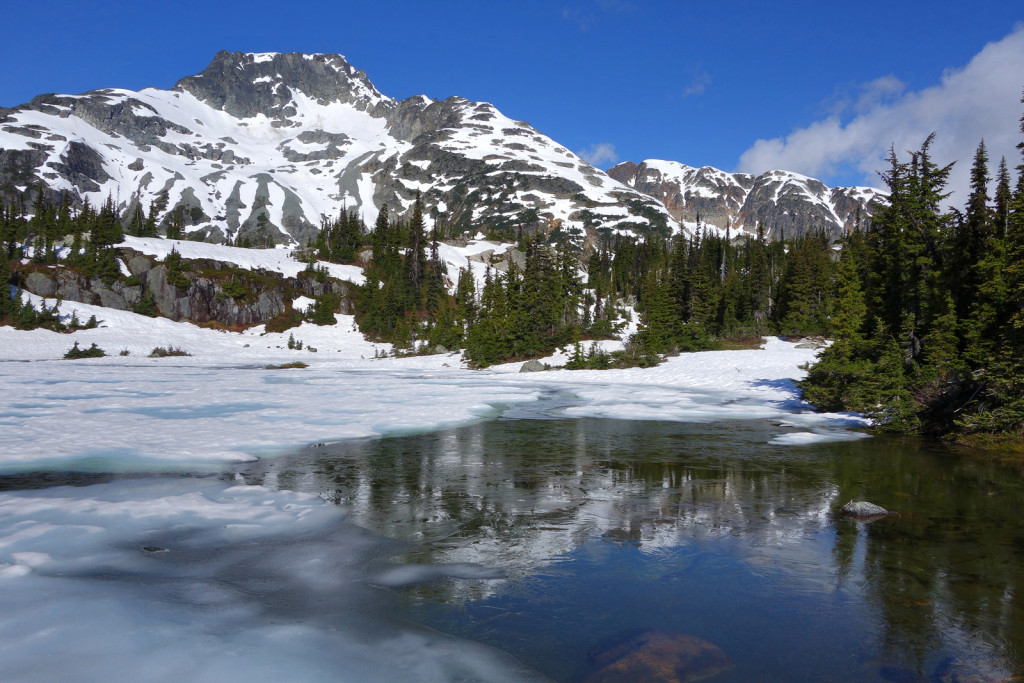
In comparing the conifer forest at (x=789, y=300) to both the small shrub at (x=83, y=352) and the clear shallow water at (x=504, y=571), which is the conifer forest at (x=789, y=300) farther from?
the small shrub at (x=83, y=352)

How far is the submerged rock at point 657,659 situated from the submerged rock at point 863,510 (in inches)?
198

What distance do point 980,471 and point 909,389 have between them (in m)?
6.16

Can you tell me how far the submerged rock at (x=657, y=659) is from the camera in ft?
14.4

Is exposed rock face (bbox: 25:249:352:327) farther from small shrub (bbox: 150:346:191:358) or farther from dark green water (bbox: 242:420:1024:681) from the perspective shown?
dark green water (bbox: 242:420:1024:681)

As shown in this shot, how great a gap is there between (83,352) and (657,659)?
54.5 m

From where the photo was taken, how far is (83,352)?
4550 centimetres

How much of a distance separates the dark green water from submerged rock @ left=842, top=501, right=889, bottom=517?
24cm

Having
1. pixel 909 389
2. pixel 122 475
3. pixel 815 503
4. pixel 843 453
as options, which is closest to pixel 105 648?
pixel 122 475

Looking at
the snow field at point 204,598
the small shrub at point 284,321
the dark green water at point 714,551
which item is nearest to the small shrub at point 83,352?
the small shrub at point 284,321

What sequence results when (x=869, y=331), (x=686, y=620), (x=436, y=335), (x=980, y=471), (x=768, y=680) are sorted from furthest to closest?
(x=436, y=335)
(x=869, y=331)
(x=980, y=471)
(x=686, y=620)
(x=768, y=680)

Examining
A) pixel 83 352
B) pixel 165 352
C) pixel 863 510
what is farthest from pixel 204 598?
pixel 165 352

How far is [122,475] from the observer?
10680 millimetres

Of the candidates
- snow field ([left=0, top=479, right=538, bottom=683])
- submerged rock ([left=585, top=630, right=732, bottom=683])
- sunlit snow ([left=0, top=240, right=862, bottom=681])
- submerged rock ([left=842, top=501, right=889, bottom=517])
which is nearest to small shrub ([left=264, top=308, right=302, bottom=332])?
sunlit snow ([left=0, top=240, right=862, bottom=681])

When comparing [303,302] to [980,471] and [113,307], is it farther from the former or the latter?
[980,471]
